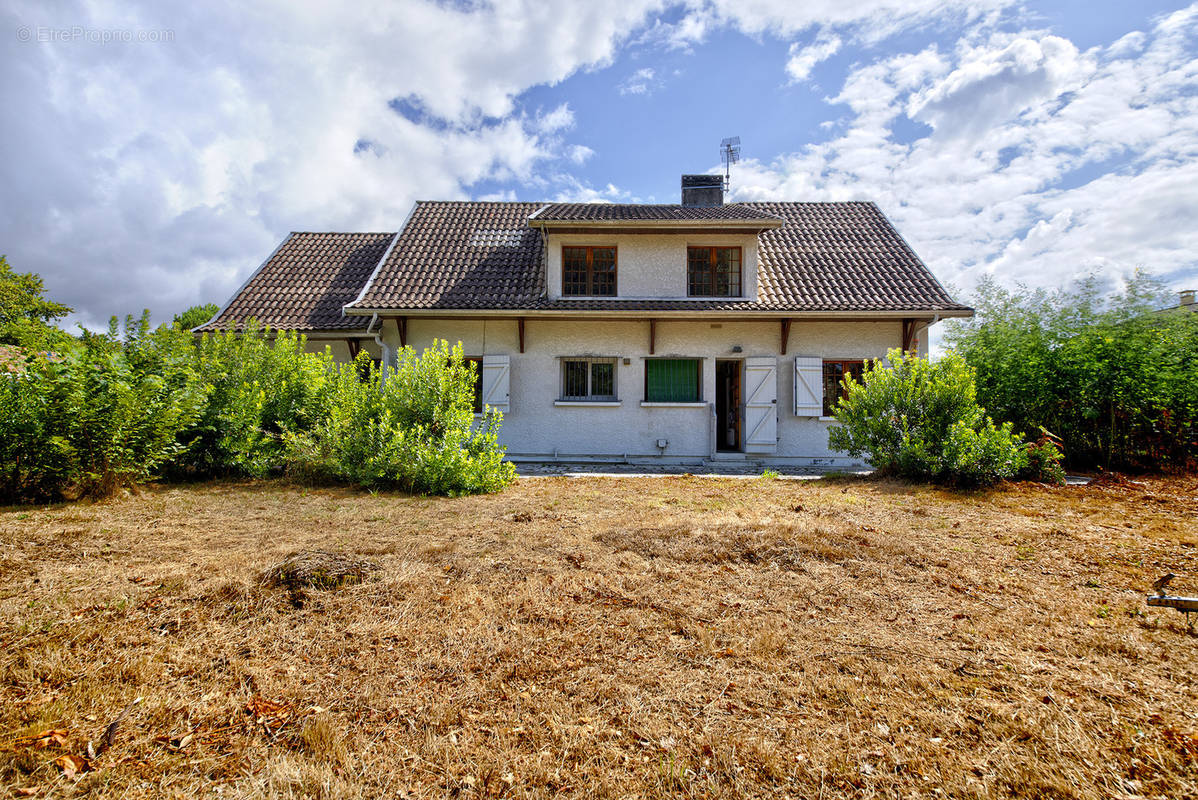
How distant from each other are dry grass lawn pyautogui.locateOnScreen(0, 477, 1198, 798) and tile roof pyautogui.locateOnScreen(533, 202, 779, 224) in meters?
8.00

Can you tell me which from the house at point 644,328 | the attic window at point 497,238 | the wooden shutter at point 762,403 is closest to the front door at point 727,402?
the house at point 644,328

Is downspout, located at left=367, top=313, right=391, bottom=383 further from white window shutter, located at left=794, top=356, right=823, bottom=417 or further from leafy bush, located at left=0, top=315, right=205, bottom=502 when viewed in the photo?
white window shutter, located at left=794, top=356, right=823, bottom=417

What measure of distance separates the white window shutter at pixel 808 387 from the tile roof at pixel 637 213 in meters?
3.10

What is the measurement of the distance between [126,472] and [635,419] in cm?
812

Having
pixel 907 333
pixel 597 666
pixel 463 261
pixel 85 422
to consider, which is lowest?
pixel 597 666

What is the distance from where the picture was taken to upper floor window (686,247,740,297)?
1143 cm

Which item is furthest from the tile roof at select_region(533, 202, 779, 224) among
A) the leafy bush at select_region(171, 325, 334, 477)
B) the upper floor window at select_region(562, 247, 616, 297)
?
the leafy bush at select_region(171, 325, 334, 477)

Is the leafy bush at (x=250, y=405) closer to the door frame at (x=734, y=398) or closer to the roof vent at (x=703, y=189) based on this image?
the door frame at (x=734, y=398)

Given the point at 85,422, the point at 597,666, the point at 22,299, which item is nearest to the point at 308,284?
the point at 85,422

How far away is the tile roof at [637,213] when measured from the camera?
1094 centimetres

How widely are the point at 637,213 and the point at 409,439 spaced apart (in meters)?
7.49

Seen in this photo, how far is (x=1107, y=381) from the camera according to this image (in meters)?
8.62

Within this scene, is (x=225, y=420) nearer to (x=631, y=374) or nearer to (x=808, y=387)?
(x=631, y=374)

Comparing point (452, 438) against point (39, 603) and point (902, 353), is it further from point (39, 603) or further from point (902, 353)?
point (902, 353)
